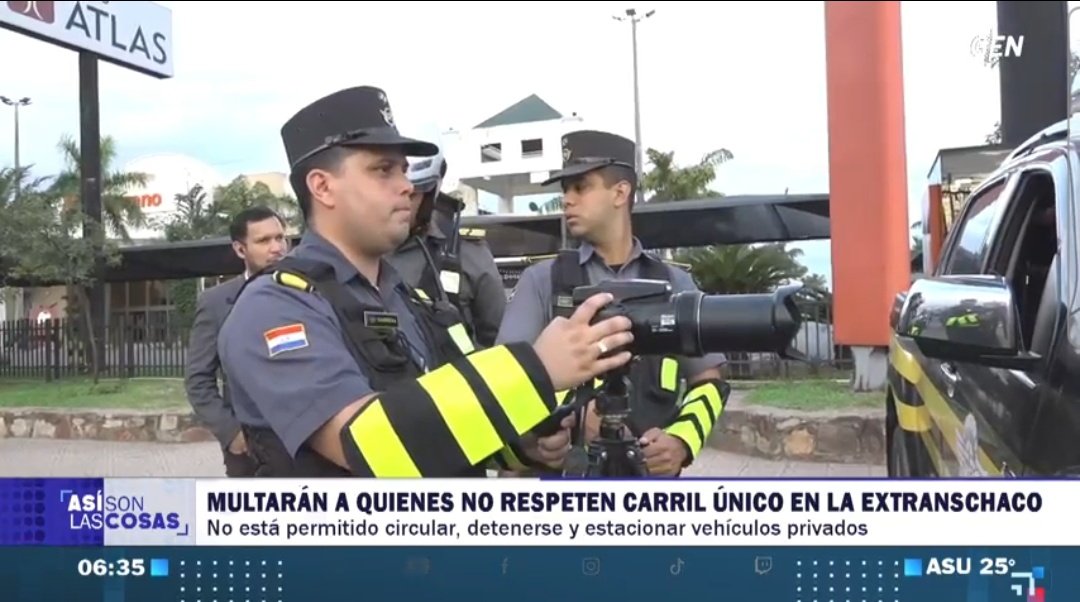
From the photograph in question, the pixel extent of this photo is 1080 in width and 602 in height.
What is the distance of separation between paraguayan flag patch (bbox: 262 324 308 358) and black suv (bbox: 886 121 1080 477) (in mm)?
907

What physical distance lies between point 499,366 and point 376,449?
20 cm

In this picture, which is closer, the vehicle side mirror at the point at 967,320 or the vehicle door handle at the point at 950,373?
the vehicle side mirror at the point at 967,320

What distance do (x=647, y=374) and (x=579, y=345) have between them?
47cm

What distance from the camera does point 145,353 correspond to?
1.55 meters

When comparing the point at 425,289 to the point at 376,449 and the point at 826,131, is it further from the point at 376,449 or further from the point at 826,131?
the point at 826,131

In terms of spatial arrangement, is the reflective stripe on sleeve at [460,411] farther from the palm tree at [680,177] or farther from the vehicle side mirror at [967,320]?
the vehicle side mirror at [967,320]

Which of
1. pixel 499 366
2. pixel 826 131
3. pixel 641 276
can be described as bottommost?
pixel 499 366

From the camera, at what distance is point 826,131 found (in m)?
1.53

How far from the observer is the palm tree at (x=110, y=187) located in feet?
5.00

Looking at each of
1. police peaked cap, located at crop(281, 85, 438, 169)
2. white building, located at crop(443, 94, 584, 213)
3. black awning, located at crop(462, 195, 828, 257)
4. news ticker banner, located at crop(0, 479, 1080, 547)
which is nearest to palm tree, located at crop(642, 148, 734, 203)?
black awning, located at crop(462, 195, 828, 257)

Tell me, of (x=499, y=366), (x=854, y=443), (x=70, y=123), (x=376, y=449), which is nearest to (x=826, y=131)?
(x=854, y=443)

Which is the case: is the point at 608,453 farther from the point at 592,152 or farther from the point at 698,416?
the point at 592,152

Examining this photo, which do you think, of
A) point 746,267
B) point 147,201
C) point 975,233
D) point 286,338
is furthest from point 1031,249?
point 147,201

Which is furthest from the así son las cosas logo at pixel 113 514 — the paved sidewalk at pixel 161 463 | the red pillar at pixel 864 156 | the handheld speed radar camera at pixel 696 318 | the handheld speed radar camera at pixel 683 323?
the red pillar at pixel 864 156
